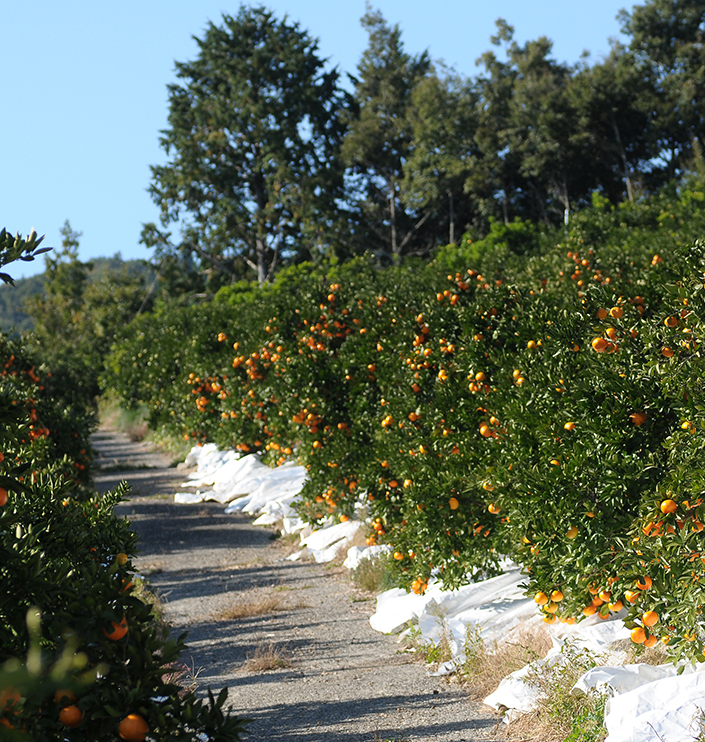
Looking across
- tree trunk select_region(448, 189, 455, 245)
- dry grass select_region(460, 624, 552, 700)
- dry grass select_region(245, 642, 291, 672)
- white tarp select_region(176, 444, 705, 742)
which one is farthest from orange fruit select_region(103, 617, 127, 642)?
tree trunk select_region(448, 189, 455, 245)

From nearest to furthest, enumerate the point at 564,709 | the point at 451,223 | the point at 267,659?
1. the point at 564,709
2. the point at 267,659
3. the point at 451,223

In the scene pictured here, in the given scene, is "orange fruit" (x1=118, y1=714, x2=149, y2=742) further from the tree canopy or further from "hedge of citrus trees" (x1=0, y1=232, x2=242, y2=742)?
the tree canopy

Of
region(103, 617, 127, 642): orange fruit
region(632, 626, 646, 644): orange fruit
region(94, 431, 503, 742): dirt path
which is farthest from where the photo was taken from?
region(94, 431, 503, 742): dirt path

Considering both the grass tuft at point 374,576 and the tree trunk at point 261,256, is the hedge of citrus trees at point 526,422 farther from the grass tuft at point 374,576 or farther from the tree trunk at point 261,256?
the tree trunk at point 261,256

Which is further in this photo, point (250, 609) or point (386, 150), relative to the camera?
point (386, 150)

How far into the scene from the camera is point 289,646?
16.7 ft

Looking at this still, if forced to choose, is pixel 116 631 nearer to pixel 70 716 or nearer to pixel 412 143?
pixel 70 716

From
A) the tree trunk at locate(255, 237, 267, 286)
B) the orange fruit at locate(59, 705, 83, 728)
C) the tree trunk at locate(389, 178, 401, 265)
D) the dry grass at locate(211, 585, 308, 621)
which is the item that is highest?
the tree trunk at locate(389, 178, 401, 265)

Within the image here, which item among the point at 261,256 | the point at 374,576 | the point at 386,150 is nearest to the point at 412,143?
the point at 386,150

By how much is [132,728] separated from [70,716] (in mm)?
140

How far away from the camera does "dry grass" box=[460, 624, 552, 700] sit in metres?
4.02

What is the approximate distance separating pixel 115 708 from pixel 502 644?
3.00 metres

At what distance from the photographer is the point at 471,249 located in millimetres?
15750

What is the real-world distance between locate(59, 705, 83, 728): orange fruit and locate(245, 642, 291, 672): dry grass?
308 cm
